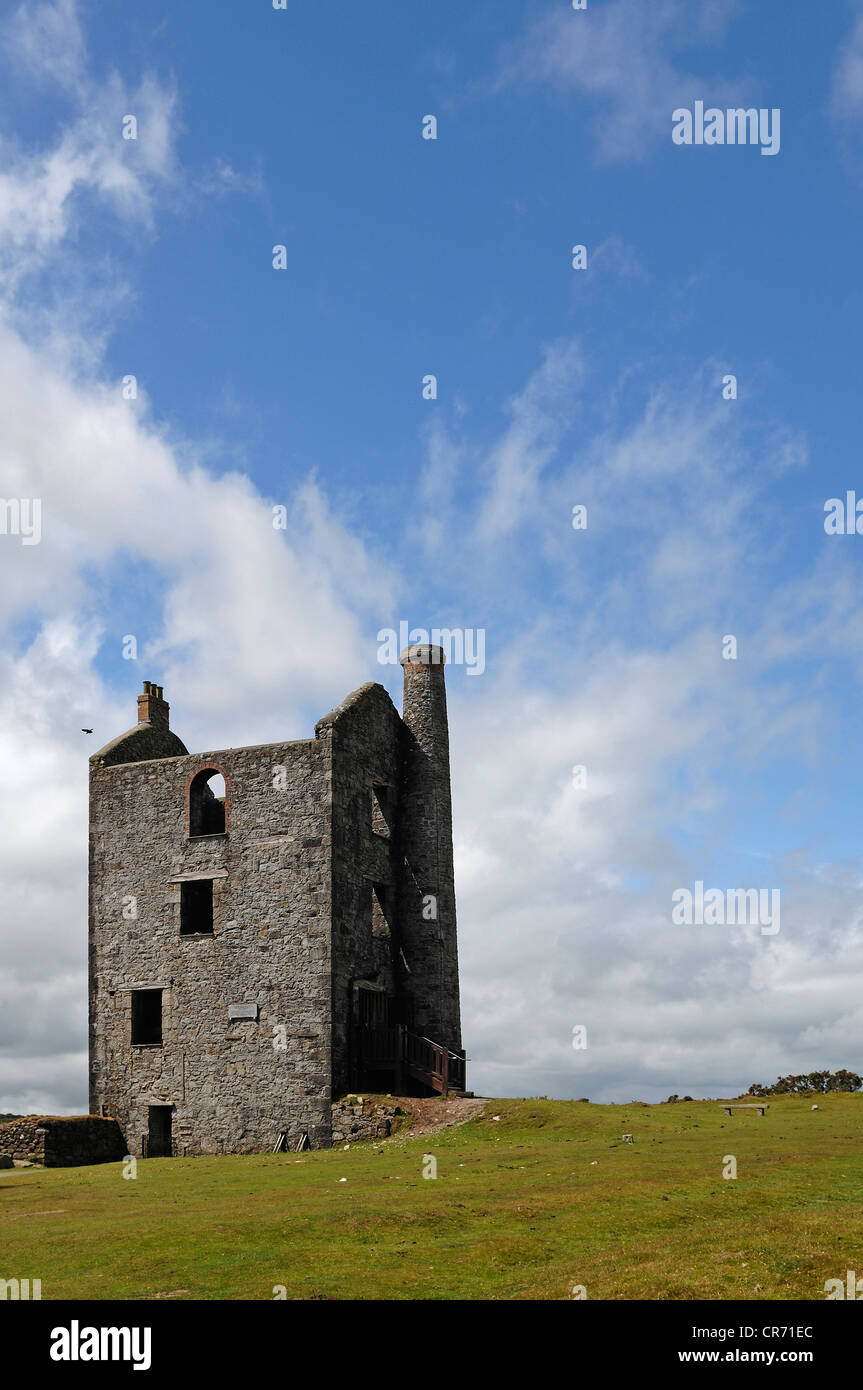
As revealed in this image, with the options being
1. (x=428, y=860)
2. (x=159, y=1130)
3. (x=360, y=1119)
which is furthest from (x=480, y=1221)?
(x=428, y=860)

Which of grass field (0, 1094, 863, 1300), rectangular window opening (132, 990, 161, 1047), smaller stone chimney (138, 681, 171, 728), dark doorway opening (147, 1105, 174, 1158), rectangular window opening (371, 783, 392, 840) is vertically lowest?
dark doorway opening (147, 1105, 174, 1158)

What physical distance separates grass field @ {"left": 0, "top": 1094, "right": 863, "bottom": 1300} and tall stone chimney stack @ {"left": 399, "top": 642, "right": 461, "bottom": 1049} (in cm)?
973

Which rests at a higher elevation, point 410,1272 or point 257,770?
point 257,770

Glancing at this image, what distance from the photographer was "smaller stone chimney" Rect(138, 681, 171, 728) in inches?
1709

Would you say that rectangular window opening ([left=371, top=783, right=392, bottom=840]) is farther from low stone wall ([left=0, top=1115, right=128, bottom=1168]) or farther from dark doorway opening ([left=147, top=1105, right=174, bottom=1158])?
low stone wall ([left=0, top=1115, right=128, bottom=1168])

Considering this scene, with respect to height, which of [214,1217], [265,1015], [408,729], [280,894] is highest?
[408,729]


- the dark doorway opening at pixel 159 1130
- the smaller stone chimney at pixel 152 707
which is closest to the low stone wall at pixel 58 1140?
the dark doorway opening at pixel 159 1130

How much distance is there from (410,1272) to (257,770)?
23.3 meters

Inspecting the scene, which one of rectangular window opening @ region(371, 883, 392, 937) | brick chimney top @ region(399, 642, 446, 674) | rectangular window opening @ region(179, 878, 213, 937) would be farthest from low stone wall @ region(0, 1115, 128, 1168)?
brick chimney top @ region(399, 642, 446, 674)

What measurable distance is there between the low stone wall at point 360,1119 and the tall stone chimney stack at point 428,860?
6228mm

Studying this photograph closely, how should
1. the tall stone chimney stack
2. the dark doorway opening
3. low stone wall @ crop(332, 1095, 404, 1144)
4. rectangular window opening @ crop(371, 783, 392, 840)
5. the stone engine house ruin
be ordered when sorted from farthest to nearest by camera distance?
rectangular window opening @ crop(371, 783, 392, 840), the tall stone chimney stack, the dark doorway opening, the stone engine house ruin, low stone wall @ crop(332, 1095, 404, 1144)

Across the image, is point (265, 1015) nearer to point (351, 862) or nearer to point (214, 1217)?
point (351, 862)

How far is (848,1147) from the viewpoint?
78.4 ft
